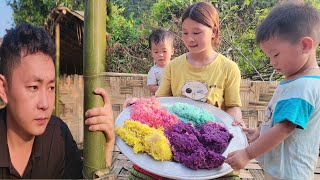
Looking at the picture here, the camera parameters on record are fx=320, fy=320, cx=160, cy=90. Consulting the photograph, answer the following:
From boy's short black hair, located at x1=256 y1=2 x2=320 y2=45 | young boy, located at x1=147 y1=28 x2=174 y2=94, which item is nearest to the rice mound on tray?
boy's short black hair, located at x1=256 y1=2 x2=320 y2=45

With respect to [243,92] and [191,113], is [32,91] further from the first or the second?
[243,92]

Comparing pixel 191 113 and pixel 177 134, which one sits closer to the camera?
pixel 177 134

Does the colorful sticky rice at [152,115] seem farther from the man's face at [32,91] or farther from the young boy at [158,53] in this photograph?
the young boy at [158,53]

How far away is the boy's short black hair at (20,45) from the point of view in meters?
0.68

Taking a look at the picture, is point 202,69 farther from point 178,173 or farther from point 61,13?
point 61,13

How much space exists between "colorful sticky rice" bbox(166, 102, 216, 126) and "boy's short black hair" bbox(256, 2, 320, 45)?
0.32 meters

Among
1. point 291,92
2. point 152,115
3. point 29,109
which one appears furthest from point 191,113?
point 29,109

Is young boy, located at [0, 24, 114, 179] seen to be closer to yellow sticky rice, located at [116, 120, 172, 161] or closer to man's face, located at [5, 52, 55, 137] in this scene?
man's face, located at [5, 52, 55, 137]

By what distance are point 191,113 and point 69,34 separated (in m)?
2.05

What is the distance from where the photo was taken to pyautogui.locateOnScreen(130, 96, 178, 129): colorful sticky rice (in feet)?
3.47

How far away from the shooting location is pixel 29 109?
2.21ft

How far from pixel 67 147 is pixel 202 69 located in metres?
0.58

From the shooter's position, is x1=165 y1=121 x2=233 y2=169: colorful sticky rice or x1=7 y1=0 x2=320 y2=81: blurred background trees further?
x1=7 y1=0 x2=320 y2=81: blurred background trees

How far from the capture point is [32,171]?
79 cm
